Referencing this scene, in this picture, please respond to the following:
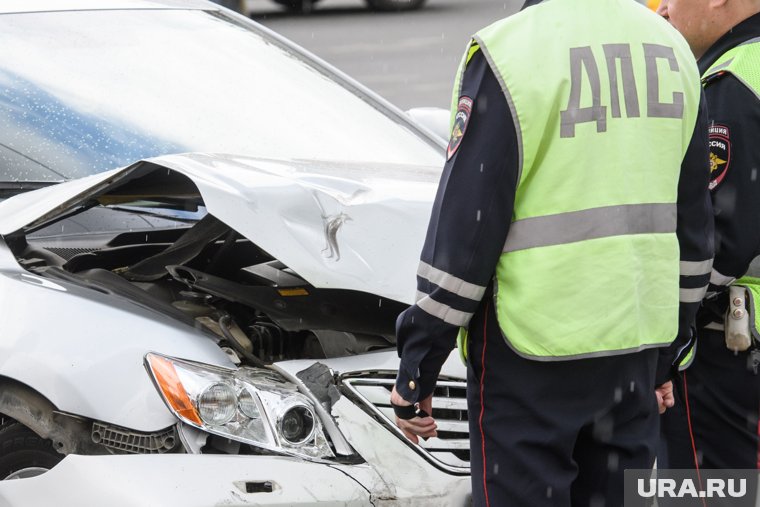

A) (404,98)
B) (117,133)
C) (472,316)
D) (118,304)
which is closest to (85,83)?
(117,133)

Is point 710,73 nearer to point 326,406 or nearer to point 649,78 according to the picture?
point 649,78

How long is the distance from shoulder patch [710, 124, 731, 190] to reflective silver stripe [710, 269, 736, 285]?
204 millimetres

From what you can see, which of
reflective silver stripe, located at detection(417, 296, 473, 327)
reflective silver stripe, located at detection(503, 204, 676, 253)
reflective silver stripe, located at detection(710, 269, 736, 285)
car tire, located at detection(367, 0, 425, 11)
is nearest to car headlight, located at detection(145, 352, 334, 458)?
reflective silver stripe, located at detection(417, 296, 473, 327)

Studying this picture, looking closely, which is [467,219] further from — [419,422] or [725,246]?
[725,246]

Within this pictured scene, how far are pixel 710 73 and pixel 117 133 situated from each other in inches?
70.6

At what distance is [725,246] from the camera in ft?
8.67

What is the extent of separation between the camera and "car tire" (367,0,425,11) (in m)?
16.2

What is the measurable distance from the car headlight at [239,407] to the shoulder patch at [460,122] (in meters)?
0.78

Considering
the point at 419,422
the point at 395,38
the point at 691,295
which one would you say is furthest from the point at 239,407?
the point at 395,38

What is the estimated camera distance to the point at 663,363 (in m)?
2.44

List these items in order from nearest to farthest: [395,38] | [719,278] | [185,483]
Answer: [185,483] → [719,278] → [395,38]

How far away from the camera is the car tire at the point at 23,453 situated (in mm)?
2709

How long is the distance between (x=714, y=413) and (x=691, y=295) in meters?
0.53

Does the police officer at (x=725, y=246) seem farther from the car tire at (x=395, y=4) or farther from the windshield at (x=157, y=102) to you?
the car tire at (x=395, y=4)
